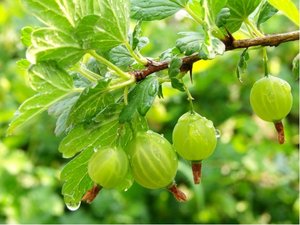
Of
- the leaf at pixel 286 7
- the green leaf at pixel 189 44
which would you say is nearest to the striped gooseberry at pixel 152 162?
the green leaf at pixel 189 44

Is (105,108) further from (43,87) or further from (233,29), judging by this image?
(233,29)

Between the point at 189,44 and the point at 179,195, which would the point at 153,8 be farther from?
the point at 179,195

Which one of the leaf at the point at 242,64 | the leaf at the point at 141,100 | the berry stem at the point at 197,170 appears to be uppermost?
the leaf at the point at 141,100

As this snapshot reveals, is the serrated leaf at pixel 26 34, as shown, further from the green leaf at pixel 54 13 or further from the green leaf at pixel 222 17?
the green leaf at pixel 222 17

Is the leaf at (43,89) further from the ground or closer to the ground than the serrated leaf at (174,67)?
further from the ground

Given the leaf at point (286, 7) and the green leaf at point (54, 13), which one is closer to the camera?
the green leaf at point (54, 13)

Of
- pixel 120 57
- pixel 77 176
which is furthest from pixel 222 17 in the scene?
pixel 77 176
